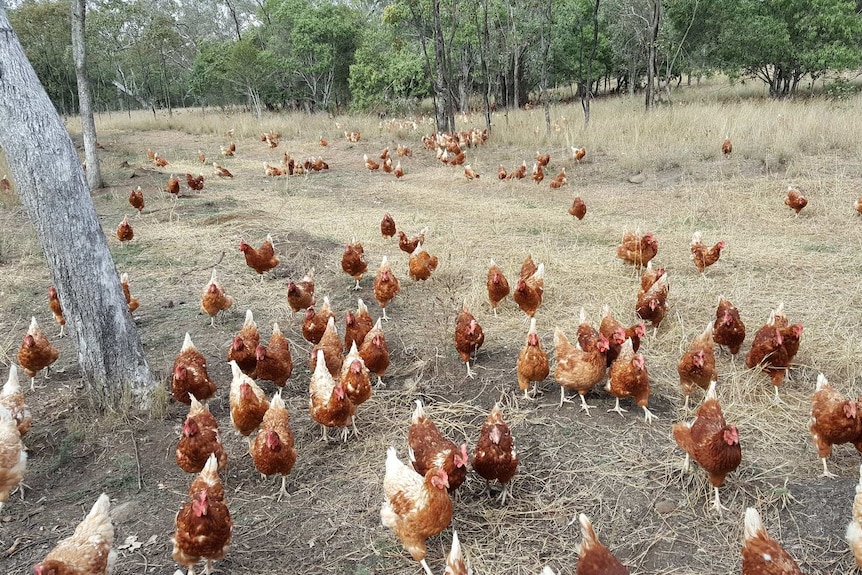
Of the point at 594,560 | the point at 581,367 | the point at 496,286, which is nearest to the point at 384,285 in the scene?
the point at 496,286

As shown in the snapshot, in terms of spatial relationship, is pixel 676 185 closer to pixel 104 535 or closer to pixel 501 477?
pixel 501 477

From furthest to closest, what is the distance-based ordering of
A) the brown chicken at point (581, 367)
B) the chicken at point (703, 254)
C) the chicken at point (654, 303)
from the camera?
the chicken at point (703, 254) → the chicken at point (654, 303) → the brown chicken at point (581, 367)

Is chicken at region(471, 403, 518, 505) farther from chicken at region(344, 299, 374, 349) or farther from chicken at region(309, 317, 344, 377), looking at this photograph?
chicken at region(344, 299, 374, 349)

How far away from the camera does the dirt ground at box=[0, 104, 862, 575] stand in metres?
3.06

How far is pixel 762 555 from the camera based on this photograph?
241 cm

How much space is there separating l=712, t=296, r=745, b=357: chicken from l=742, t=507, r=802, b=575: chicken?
227 centimetres

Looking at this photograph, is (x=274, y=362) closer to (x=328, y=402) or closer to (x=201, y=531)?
(x=328, y=402)

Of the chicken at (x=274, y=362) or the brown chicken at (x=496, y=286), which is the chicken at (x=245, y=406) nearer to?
the chicken at (x=274, y=362)

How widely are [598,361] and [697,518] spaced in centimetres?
117

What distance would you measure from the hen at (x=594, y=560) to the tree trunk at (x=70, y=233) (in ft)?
10.8

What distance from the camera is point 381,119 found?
24.0 metres

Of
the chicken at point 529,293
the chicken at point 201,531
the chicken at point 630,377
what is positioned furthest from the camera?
the chicken at point 529,293

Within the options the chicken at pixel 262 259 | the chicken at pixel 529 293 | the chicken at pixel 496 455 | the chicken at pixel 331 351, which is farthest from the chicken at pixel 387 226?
the chicken at pixel 496 455

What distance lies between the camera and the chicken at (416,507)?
9.09 feet
